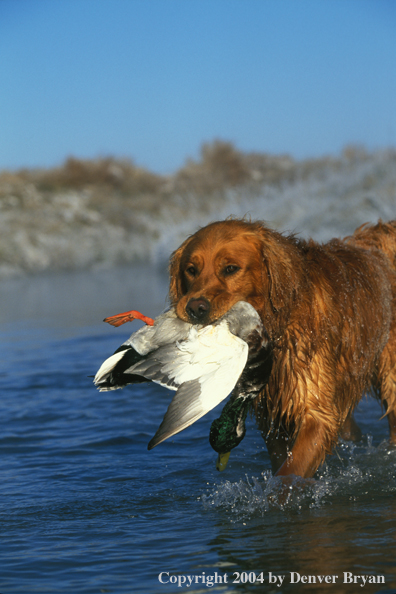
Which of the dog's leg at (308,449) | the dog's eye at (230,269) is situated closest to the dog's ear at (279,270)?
the dog's eye at (230,269)

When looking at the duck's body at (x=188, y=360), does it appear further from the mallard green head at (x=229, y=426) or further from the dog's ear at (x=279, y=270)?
the dog's ear at (x=279, y=270)

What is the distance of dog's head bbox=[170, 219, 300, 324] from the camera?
4.10 metres

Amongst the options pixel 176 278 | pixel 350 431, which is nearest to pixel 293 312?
pixel 176 278

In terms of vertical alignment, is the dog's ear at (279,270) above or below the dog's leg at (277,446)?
above

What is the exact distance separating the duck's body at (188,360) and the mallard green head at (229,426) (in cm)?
7

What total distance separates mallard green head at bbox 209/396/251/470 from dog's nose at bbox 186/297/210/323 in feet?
1.56

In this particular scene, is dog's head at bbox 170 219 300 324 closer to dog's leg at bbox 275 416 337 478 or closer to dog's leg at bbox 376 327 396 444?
dog's leg at bbox 275 416 337 478

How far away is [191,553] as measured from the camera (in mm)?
3479

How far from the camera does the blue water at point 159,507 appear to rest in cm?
328

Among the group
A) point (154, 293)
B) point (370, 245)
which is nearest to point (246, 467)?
point (370, 245)

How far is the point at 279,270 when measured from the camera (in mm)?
4137

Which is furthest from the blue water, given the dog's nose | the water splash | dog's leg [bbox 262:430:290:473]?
the dog's nose

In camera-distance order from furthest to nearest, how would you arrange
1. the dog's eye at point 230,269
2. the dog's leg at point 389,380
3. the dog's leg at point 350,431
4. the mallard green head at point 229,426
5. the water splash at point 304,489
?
the dog's leg at point 350,431 < the dog's leg at point 389,380 < the dog's eye at point 230,269 < the water splash at point 304,489 < the mallard green head at point 229,426

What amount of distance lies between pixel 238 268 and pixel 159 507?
58.0 inches
